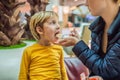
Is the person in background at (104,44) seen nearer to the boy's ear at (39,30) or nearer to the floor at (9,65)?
the boy's ear at (39,30)

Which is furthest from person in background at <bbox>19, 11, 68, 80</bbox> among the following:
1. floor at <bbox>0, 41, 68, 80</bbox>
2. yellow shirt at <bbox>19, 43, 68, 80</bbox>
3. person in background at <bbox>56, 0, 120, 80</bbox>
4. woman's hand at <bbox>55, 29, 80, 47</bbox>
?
floor at <bbox>0, 41, 68, 80</bbox>

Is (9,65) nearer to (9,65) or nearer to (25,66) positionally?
(9,65)

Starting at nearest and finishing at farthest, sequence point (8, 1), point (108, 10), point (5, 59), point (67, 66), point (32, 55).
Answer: point (108, 10), point (32, 55), point (67, 66), point (5, 59), point (8, 1)

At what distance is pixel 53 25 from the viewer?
5.13 ft

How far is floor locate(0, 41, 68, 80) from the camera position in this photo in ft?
6.88

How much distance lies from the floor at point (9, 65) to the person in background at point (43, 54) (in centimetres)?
55

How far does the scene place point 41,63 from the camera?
61.2 inches

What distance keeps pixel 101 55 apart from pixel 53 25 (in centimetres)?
49

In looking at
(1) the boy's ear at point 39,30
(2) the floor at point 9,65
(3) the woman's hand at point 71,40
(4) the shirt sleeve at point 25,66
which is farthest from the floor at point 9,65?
(3) the woman's hand at point 71,40

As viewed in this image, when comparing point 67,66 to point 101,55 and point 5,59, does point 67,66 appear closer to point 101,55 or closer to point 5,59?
point 5,59

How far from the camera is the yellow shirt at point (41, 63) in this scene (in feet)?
5.09

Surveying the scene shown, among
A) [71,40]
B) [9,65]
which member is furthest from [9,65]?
[71,40]

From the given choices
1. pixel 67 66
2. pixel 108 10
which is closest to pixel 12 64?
pixel 67 66

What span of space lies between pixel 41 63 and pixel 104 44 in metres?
0.52
